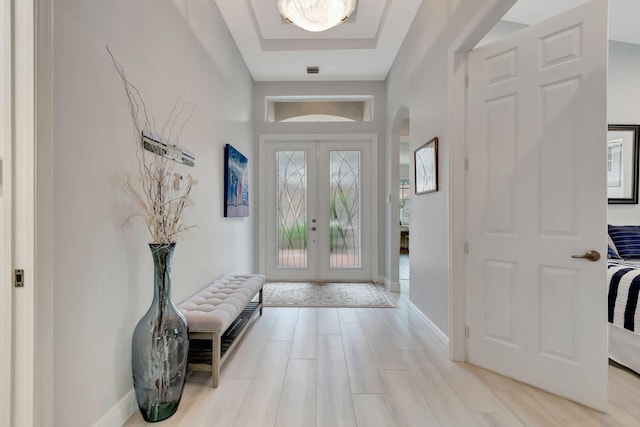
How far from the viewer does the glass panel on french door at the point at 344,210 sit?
494 cm

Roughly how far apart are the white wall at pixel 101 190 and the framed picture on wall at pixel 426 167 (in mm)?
2156

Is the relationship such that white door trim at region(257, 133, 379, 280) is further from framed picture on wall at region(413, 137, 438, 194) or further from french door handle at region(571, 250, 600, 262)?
french door handle at region(571, 250, 600, 262)

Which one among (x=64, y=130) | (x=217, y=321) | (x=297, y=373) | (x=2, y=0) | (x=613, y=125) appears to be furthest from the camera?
(x=613, y=125)

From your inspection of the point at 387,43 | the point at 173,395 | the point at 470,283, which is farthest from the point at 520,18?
the point at 173,395

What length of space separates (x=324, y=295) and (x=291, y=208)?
158cm

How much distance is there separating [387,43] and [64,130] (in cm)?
366

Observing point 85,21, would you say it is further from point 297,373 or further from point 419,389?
point 419,389

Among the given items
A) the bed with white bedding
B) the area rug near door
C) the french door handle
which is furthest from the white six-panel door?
the area rug near door

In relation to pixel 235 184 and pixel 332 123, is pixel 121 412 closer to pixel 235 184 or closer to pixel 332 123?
pixel 235 184

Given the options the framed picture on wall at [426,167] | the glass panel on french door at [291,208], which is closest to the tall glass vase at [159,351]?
the framed picture on wall at [426,167]

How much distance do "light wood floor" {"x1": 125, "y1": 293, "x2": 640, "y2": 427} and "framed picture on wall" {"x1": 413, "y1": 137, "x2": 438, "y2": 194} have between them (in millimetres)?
1400

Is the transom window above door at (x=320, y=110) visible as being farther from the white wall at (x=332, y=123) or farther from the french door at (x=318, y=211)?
the french door at (x=318, y=211)

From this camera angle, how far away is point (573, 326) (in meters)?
1.81

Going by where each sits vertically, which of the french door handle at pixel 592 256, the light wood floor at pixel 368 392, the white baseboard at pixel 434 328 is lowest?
the light wood floor at pixel 368 392
